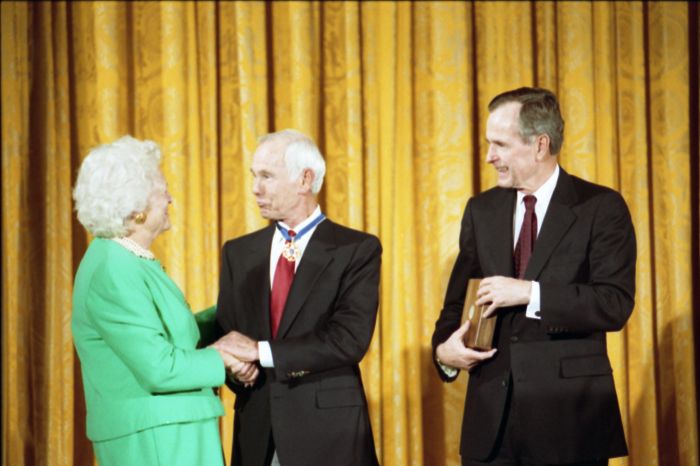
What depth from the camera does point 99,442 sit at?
2.65 m

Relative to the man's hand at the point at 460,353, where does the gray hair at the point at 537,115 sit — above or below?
above

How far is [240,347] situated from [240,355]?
3 centimetres

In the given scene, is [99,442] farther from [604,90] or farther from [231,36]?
[604,90]

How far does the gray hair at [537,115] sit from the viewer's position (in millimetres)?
2889

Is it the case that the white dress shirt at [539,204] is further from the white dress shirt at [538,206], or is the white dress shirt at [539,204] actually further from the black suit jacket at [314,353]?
the black suit jacket at [314,353]

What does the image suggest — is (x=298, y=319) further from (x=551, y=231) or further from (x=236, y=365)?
(x=551, y=231)

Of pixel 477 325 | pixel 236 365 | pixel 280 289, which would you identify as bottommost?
pixel 236 365

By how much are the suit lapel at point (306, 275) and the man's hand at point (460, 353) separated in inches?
17.0

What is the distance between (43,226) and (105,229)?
174 cm

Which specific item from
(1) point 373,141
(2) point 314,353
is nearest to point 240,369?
(2) point 314,353

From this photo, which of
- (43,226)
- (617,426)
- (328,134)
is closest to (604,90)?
(328,134)

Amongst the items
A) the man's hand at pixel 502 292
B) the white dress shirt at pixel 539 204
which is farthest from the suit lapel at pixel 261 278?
the white dress shirt at pixel 539 204

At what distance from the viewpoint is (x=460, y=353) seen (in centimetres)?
279

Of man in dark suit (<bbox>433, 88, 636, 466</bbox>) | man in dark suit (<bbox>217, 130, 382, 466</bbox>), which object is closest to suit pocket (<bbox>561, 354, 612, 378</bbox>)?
man in dark suit (<bbox>433, 88, 636, 466</bbox>)
